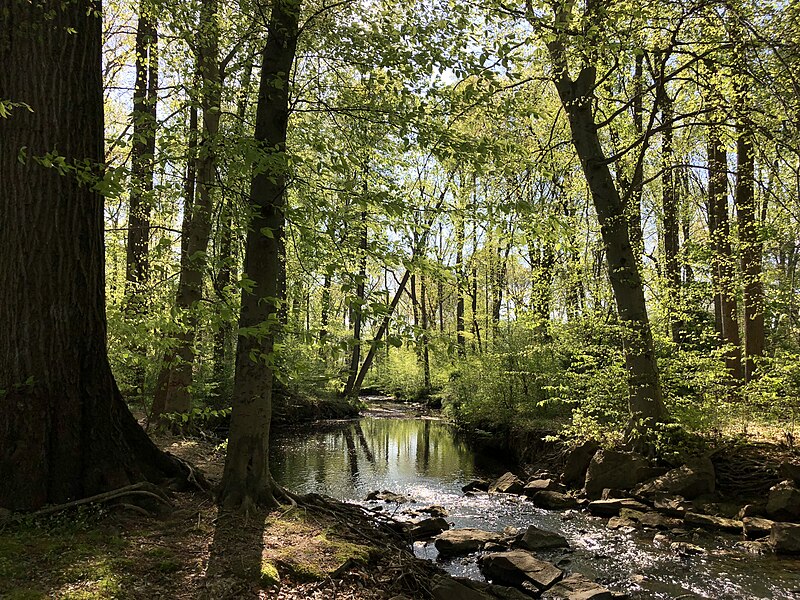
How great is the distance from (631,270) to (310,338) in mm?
7855

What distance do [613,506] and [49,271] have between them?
838 centimetres

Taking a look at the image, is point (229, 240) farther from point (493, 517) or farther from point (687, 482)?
point (687, 482)

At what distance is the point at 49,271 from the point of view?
14.6 feet

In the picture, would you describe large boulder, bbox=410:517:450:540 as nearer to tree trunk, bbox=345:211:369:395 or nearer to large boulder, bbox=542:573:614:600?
large boulder, bbox=542:573:614:600

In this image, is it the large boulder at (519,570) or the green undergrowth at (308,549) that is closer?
the green undergrowth at (308,549)

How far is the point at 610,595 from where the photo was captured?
5.43 metres

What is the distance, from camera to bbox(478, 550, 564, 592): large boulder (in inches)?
228

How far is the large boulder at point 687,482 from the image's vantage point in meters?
8.42

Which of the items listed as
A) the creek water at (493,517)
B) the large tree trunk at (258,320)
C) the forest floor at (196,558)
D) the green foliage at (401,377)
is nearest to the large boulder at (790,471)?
the creek water at (493,517)

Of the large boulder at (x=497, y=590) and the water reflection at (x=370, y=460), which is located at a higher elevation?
the large boulder at (x=497, y=590)

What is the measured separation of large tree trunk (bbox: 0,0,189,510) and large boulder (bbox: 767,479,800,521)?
27.0 feet

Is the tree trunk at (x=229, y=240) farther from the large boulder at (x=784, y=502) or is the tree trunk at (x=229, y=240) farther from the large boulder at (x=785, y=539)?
the large boulder at (x=784, y=502)

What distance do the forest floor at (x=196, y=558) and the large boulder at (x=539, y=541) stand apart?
2.32 meters

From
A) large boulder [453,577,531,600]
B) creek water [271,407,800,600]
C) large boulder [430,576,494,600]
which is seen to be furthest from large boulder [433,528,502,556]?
large boulder [430,576,494,600]
